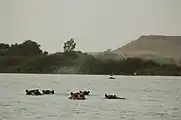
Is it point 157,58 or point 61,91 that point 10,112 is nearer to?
point 157,58

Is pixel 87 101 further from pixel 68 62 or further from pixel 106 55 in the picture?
pixel 106 55

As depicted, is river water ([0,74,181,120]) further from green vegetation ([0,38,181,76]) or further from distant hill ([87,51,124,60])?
distant hill ([87,51,124,60])

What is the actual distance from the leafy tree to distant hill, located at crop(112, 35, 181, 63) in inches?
19.6

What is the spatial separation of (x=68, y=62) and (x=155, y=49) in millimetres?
1060

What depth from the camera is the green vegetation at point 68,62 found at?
7383 mm

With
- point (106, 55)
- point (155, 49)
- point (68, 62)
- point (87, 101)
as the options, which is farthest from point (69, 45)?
point (87, 101)

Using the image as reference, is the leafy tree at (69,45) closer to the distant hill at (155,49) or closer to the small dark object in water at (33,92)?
the distant hill at (155,49)

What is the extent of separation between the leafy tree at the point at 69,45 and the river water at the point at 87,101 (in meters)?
0.45

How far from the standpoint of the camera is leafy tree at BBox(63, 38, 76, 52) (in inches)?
287

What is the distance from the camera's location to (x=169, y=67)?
293 inches

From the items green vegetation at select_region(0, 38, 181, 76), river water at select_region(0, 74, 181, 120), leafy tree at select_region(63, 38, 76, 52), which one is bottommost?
river water at select_region(0, 74, 181, 120)

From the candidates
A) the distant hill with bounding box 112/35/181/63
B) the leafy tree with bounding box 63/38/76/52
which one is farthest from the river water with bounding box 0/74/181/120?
the leafy tree with bounding box 63/38/76/52

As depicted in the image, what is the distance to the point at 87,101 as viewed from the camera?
9227mm

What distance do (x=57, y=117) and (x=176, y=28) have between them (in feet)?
5.80
